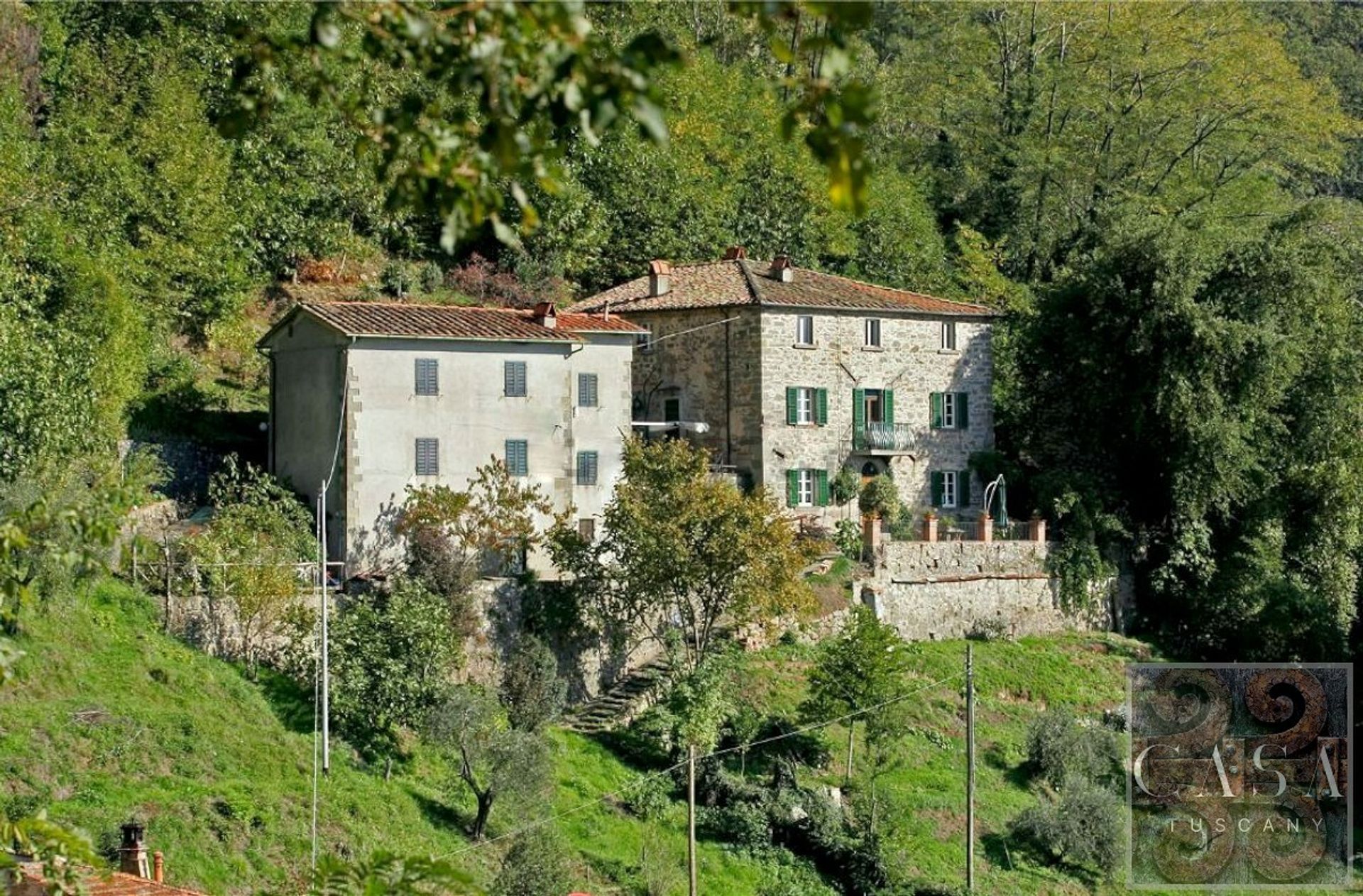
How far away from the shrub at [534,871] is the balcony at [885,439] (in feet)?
61.3

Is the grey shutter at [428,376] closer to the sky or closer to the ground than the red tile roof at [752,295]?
closer to the ground

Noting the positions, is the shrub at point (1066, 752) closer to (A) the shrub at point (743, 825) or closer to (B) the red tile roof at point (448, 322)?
(A) the shrub at point (743, 825)

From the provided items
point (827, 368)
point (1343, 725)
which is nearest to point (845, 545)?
point (827, 368)

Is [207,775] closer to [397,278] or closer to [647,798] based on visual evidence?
[647,798]

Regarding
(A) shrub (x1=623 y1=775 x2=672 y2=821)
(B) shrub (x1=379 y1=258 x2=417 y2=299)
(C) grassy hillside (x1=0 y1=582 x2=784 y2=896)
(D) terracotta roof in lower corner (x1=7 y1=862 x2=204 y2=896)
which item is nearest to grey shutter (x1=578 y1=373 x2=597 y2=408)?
(C) grassy hillside (x1=0 y1=582 x2=784 y2=896)

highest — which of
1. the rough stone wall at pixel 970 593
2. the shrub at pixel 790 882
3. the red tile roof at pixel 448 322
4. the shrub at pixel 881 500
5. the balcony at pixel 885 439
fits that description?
the red tile roof at pixel 448 322

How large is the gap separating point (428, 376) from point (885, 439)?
41.4 ft

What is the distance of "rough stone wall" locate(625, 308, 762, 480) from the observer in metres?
46.7

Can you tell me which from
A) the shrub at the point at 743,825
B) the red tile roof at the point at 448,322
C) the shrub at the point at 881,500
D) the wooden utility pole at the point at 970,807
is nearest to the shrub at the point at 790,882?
the shrub at the point at 743,825

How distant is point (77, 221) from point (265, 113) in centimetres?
3849

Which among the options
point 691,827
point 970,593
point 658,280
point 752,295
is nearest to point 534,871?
point 691,827

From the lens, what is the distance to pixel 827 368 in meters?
47.8

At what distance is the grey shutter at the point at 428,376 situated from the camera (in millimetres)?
39688

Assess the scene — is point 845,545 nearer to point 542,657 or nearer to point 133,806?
point 542,657
